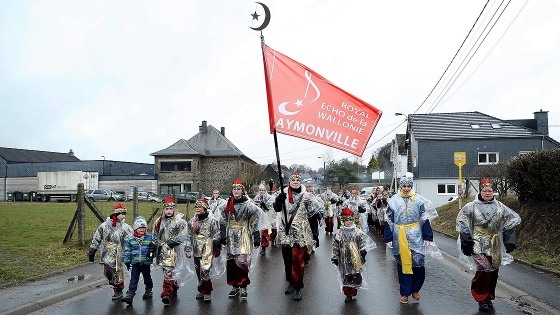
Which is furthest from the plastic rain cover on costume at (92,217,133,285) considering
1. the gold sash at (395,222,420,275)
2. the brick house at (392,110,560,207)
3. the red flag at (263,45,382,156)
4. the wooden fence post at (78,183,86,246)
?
the brick house at (392,110,560,207)

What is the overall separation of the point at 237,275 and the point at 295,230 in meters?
1.14

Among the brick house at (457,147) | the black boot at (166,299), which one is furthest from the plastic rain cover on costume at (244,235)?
the brick house at (457,147)

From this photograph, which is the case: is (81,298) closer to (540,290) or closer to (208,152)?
(540,290)

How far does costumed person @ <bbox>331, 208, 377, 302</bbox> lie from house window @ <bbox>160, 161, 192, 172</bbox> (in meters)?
52.0

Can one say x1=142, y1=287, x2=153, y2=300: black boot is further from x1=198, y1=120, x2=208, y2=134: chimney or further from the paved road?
x1=198, y1=120, x2=208, y2=134: chimney

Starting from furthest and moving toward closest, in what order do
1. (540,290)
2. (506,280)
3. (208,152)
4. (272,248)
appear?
1. (208,152)
2. (272,248)
3. (506,280)
4. (540,290)

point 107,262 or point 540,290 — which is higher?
point 107,262

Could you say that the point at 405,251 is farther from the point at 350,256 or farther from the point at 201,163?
the point at 201,163

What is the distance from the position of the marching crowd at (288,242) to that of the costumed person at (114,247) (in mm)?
15

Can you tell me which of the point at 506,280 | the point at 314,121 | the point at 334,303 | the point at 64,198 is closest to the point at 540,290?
the point at 506,280

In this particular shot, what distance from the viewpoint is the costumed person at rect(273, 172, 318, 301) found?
770 centimetres

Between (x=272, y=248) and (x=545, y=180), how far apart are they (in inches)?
294

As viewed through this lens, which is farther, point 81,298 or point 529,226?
point 529,226

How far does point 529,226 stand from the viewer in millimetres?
12383
